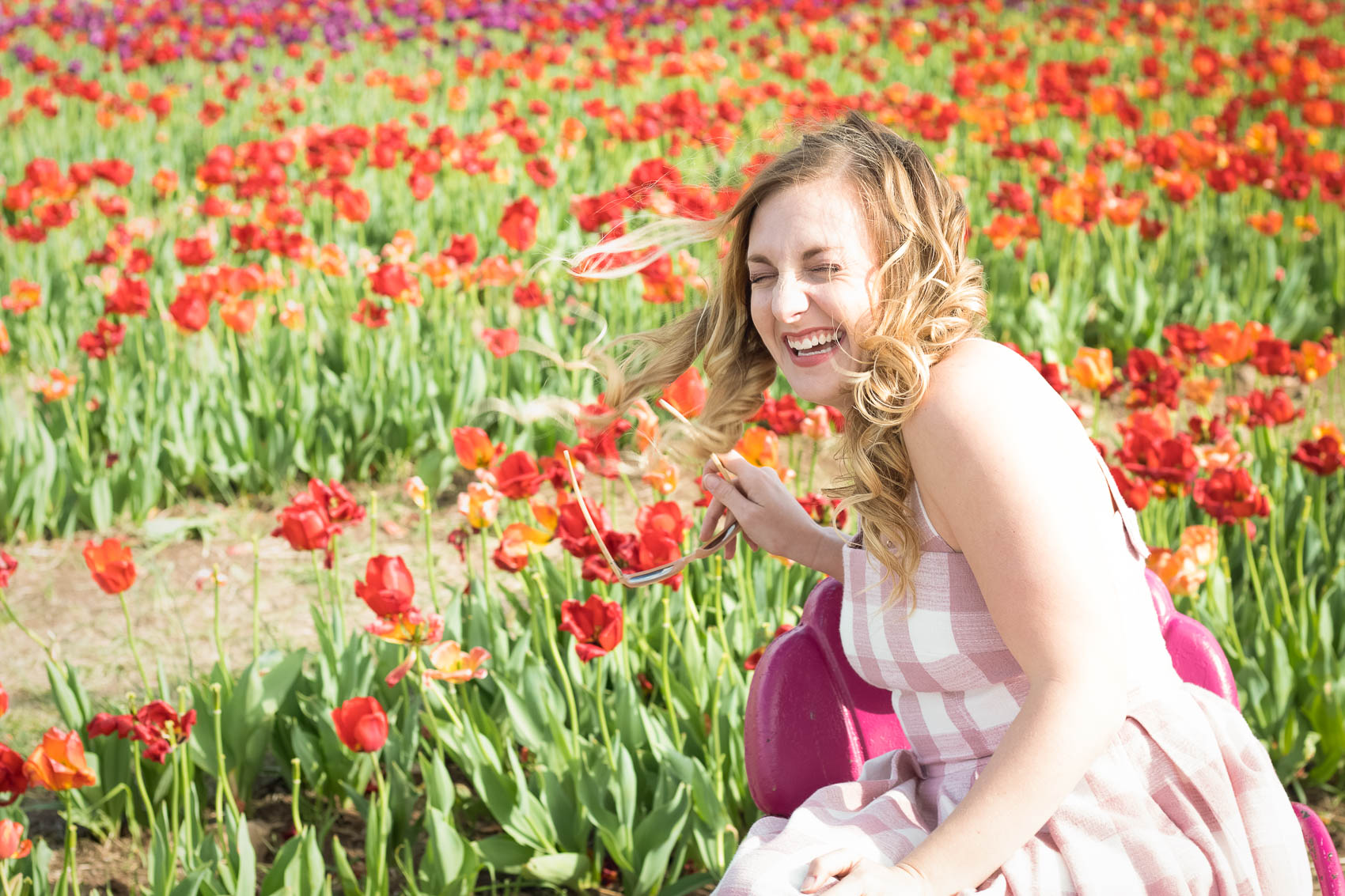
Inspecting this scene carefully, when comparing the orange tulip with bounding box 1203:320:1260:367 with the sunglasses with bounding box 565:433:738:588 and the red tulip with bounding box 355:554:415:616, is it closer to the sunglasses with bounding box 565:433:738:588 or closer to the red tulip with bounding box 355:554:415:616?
the sunglasses with bounding box 565:433:738:588

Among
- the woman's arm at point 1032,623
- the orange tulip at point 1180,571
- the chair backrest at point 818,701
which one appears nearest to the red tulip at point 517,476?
the chair backrest at point 818,701

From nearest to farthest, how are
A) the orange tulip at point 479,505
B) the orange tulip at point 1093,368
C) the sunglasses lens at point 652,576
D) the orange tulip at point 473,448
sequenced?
1. the sunglasses lens at point 652,576
2. the orange tulip at point 479,505
3. the orange tulip at point 473,448
4. the orange tulip at point 1093,368

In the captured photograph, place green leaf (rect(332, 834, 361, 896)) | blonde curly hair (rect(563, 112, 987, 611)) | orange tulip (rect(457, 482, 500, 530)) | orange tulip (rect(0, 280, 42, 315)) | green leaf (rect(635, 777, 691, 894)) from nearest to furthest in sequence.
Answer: blonde curly hair (rect(563, 112, 987, 611)) < green leaf (rect(332, 834, 361, 896)) < green leaf (rect(635, 777, 691, 894)) < orange tulip (rect(457, 482, 500, 530)) < orange tulip (rect(0, 280, 42, 315))

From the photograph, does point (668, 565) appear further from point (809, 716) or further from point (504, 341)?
point (504, 341)

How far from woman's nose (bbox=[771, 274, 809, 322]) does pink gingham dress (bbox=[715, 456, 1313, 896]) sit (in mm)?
252

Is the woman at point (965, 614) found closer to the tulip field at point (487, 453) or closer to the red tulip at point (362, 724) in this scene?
the tulip field at point (487, 453)

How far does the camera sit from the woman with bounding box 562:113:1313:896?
123 cm

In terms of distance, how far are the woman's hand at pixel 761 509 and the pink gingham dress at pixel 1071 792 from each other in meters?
0.21

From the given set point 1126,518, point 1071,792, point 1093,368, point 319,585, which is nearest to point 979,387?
point 1126,518

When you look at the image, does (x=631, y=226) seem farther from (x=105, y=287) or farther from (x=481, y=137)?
(x=105, y=287)

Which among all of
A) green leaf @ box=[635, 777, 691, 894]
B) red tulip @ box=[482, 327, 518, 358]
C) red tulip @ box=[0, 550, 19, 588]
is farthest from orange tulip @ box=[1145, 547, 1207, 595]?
red tulip @ box=[0, 550, 19, 588]

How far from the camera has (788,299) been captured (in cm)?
140

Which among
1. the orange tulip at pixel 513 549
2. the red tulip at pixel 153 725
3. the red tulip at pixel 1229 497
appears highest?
the red tulip at pixel 1229 497

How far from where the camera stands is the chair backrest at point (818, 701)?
4.81 ft
